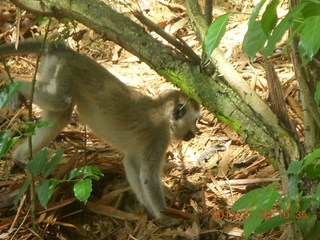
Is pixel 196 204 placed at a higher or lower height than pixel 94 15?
lower

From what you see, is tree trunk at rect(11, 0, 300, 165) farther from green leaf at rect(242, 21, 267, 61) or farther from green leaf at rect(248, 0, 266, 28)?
green leaf at rect(248, 0, 266, 28)

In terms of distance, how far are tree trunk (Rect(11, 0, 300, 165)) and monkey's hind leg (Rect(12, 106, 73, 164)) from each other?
3.74ft

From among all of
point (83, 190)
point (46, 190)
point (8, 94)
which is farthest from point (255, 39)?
point (46, 190)

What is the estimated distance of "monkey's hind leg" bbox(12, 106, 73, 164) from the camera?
555 centimetres

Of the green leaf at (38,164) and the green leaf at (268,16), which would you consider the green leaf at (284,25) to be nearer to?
the green leaf at (268,16)

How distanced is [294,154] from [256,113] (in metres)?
0.58

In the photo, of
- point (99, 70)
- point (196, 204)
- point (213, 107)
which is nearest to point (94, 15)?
point (99, 70)

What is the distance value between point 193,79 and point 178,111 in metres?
0.97

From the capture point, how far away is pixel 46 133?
5633 mm

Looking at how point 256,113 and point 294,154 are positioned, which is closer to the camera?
point 294,154

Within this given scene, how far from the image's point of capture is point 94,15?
4.81 meters

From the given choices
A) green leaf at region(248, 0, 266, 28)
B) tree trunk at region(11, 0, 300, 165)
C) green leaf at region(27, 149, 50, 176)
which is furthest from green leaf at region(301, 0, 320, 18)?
green leaf at region(27, 149, 50, 176)

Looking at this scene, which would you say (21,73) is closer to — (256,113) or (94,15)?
(94,15)

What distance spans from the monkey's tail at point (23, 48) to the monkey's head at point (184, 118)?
1597 mm
